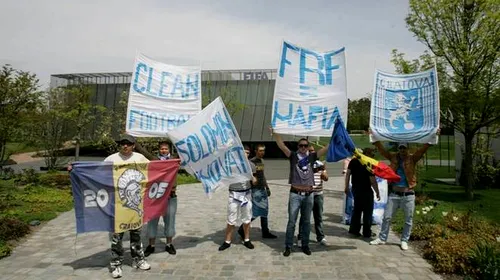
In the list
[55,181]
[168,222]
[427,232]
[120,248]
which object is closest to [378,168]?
[427,232]

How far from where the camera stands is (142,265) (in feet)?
19.1

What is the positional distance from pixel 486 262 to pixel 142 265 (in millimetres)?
5031

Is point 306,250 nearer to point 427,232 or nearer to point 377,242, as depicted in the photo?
point 377,242

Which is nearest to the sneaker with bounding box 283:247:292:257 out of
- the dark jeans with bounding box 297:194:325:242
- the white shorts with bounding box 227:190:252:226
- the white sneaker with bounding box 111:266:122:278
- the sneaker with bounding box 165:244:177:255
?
the dark jeans with bounding box 297:194:325:242

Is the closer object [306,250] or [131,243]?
[131,243]

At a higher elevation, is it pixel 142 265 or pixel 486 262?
pixel 486 262

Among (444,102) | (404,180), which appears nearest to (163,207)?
(404,180)

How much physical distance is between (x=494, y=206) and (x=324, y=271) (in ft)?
32.4

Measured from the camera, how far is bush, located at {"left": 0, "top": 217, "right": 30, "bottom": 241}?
754cm

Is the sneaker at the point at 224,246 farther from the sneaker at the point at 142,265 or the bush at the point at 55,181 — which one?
the bush at the point at 55,181

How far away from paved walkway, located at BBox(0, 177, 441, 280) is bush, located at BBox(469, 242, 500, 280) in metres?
0.65

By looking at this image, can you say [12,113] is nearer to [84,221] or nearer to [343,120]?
[84,221]

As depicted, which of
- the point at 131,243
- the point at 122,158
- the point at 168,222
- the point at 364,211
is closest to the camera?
the point at 131,243

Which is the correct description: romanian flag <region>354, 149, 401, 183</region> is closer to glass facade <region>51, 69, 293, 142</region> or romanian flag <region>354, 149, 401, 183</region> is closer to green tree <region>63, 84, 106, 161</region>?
green tree <region>63, 84, 106, 161</region>
